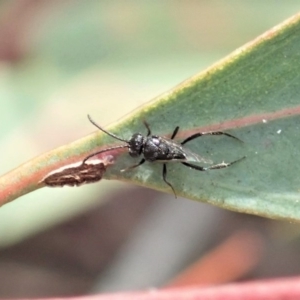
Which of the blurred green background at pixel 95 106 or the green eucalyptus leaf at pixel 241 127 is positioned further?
the blurred green background at pixel 95 106

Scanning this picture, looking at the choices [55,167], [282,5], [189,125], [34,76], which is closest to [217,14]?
[282,5]

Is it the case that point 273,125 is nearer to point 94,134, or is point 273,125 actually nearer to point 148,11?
point 94,134

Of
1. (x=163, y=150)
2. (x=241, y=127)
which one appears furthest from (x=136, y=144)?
(x=241, y=127)

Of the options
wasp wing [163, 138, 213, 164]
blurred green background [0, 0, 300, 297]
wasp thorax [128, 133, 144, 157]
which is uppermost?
wasp thorax [128, 133, 144, 157]

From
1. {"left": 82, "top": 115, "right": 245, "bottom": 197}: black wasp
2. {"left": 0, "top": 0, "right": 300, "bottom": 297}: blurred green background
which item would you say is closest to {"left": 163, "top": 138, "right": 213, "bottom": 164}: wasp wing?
{"left": 82, "top": 115, "right": 245, "bottom": 197}: black wasp

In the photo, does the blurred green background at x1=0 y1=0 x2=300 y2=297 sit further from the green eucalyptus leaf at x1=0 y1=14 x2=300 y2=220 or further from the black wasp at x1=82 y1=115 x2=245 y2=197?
the green eucalyptus leaf at x1=0 y1=14 x2=300 y2=220

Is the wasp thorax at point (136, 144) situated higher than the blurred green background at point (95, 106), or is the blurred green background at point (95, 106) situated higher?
the wasp thorax at point (136, 144)

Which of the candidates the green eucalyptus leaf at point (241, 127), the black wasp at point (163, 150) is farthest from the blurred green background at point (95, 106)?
the green eucalyptus leaf at point (241, 127)

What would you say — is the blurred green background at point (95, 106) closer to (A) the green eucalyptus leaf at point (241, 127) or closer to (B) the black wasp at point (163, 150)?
(B) the black wasp at point (163, 150)
